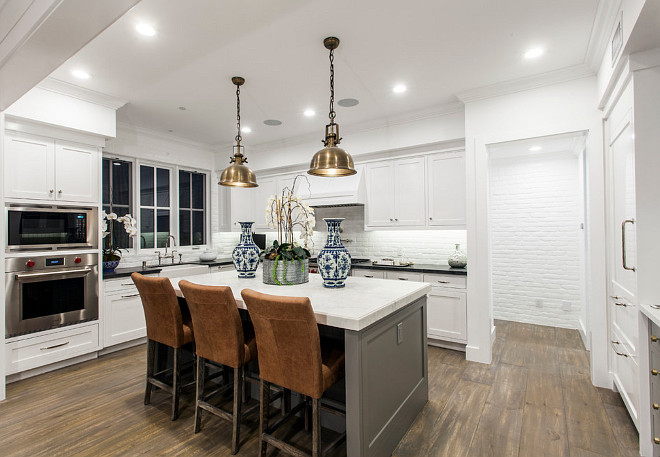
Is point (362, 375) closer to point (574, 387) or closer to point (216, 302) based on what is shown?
point (216, 302)

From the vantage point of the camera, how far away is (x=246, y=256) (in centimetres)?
305

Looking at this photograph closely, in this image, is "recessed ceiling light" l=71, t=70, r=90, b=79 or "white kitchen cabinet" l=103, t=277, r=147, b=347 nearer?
"recessed ceiling light" l=71, t=70, r=90, b=79

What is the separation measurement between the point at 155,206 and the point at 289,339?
427 cm

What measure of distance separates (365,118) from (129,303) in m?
3.75

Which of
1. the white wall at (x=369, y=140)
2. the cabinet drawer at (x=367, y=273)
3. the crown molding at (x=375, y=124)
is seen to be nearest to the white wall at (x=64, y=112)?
the crown molding at (x=375, y=124)

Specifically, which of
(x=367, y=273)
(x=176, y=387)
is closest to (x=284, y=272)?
(x=176, y=387)

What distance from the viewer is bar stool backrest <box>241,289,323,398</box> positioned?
1748mm

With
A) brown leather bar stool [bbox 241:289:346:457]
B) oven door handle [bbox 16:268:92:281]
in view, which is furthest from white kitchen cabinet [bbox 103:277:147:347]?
brown leather bar stool [bbox 241:289:346:457]

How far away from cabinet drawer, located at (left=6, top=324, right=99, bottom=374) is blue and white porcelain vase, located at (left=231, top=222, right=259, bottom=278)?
202 centimetres

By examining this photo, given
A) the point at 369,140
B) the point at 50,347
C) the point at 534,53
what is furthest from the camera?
the point at 369,140

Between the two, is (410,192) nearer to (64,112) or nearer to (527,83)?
(527,83)

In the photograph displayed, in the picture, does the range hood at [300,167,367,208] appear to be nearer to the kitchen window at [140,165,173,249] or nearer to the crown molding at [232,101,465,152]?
the crown molding at [232,101,465,152]

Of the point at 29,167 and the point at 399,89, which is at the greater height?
the point at 399,89

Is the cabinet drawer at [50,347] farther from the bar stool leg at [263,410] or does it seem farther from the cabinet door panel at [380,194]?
the cabinet door panel at [380,194]
